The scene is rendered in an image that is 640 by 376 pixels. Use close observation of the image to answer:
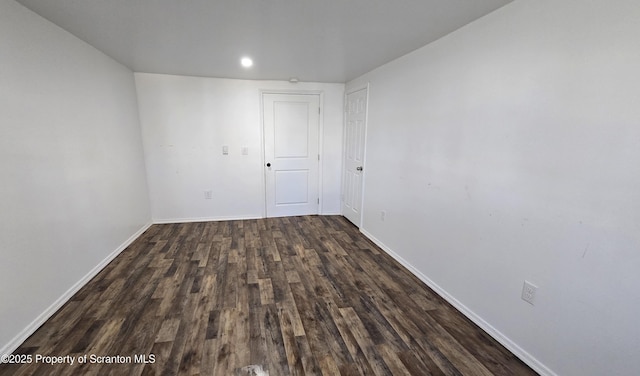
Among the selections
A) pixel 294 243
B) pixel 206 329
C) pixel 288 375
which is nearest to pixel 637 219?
pixel 288 375

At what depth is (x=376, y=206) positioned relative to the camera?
138 inches

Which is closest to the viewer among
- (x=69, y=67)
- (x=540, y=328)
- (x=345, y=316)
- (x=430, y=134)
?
(x=540, y=328)

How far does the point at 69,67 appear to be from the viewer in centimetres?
230

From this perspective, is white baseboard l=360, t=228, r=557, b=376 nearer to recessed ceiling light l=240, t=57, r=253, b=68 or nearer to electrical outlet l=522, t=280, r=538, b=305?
electrical outlet l=522, t=280, r=538, b=305

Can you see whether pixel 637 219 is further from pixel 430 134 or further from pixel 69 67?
pixel 69 67

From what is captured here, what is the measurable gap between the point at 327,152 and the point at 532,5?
3173mm

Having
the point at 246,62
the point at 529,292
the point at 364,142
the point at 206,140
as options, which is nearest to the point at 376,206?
the point at 364,142

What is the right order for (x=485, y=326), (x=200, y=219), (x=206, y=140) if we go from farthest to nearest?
(x=200, y=219) → (x=206, y=140) → (x=485, y=326)

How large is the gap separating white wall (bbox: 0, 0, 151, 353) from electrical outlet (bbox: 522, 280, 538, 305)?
306 centimetres

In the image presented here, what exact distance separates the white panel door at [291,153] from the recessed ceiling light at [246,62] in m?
0.92

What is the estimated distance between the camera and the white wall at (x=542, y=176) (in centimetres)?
126

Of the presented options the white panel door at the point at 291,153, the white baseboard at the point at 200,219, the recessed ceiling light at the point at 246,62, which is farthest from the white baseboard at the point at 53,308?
the recessed ceiling light at the point at 246,62

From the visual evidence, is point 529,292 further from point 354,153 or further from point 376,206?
point 354,153

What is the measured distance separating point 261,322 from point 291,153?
286 centimetres
